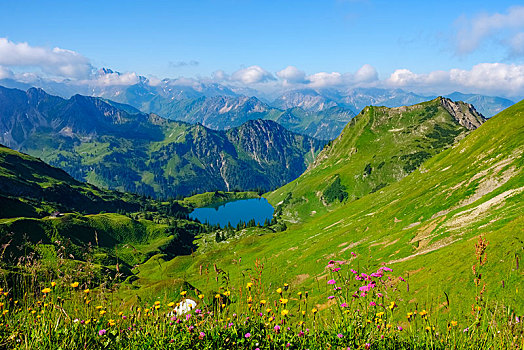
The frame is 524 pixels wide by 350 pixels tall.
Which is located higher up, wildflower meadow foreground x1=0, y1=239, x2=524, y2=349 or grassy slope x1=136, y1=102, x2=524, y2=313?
wildflower meadow foreground x1=0, y1=239, x2=524, y2=349

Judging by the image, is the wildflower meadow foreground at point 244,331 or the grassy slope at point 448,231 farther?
the grassy slope at point 448,231

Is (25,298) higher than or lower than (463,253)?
higher

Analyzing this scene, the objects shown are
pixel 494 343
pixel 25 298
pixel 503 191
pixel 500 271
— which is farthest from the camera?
pixel 503 191

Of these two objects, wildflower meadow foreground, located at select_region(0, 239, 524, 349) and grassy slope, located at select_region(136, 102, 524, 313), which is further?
grassy slope, located at select_region(136, 102, 524, 313)

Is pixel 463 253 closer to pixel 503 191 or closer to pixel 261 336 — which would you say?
pixel 503 191

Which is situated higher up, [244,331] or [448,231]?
[244,331]

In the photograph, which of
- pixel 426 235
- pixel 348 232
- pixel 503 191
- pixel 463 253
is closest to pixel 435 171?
pixel 348 232

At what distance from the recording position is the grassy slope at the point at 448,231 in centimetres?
2956

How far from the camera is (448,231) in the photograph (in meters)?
52.2

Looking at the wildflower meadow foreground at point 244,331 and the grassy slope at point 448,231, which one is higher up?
the wildflower meadow foreground at point 244,331

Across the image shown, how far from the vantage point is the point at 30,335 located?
6.90m

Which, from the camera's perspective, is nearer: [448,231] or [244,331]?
[244,331]

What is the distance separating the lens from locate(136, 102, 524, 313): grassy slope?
29562 mm

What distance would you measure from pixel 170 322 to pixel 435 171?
123604 millimetres
